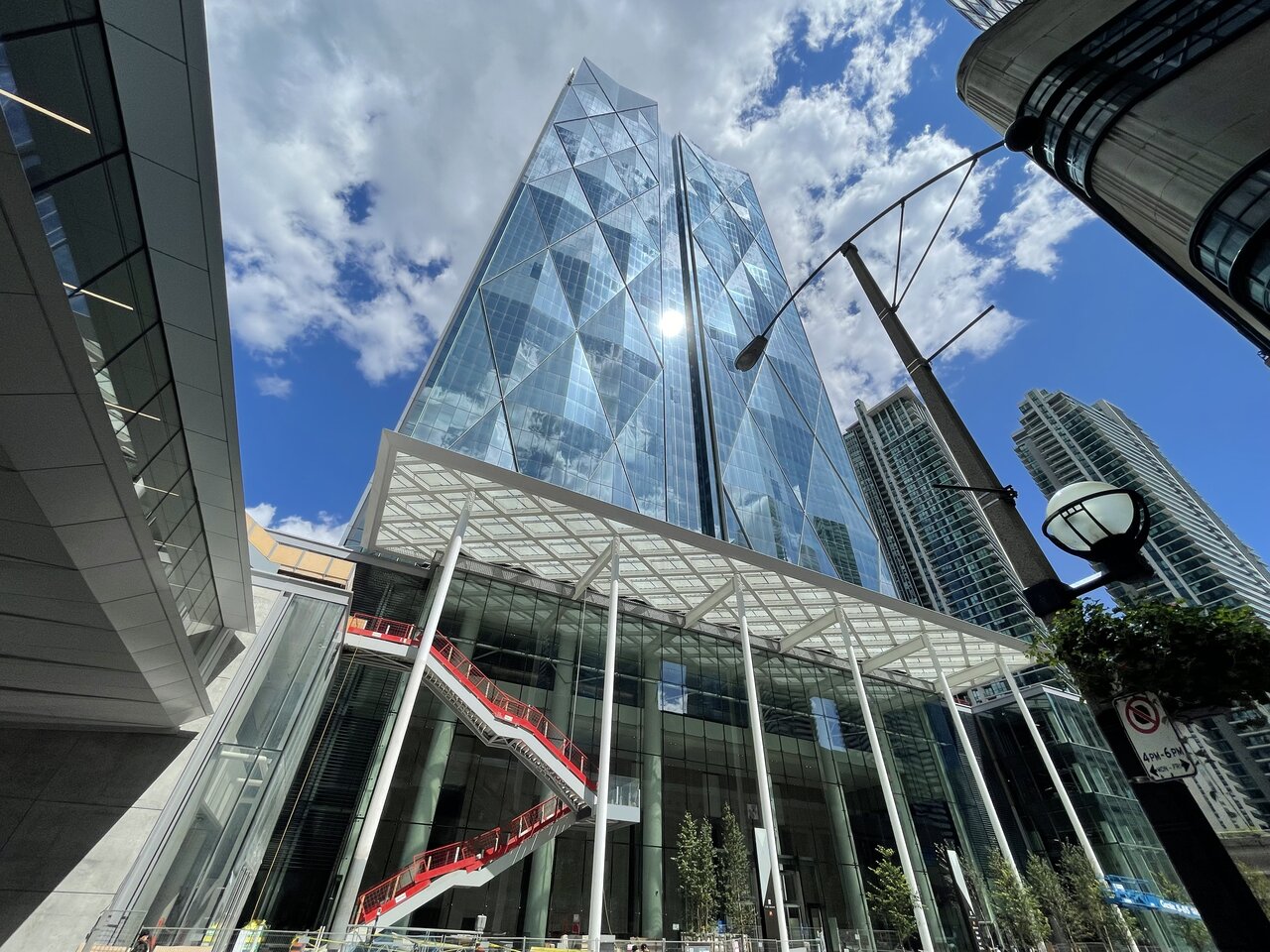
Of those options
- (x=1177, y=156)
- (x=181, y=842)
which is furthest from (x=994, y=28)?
(x=181, y=842)

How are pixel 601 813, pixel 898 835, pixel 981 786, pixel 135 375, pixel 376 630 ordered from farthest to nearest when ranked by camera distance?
pixel 981 786
pixel 898 835
pixel 376 630
pixel 601 813
pixel 135 375

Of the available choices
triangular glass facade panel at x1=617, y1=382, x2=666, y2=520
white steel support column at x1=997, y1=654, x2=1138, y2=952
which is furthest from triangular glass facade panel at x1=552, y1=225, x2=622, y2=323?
white steel support column at x1=997, y1=654, x2=1138, y2=952

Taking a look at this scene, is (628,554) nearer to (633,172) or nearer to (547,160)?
(547,160)

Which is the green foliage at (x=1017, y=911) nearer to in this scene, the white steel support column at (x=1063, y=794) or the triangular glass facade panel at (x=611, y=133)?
the white steel support column at (x=1063, y=794)

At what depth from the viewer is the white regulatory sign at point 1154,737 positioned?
2.74 m

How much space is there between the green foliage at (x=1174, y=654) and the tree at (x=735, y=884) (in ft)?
72.1

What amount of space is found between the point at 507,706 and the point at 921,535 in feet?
296

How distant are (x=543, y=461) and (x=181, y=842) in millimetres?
18057

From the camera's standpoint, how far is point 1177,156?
11.8 m

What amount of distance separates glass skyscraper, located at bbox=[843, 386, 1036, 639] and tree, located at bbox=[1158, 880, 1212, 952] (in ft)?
187

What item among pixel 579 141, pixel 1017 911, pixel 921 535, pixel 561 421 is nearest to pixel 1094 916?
pixel 1017 911

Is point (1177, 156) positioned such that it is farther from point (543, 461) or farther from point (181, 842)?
point (181, 842)

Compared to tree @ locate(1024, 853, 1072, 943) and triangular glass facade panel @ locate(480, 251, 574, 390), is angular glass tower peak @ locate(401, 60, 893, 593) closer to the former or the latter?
triangular glass facade panel @ locate(480, 251, 574, 390)

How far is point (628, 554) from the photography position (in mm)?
24438
